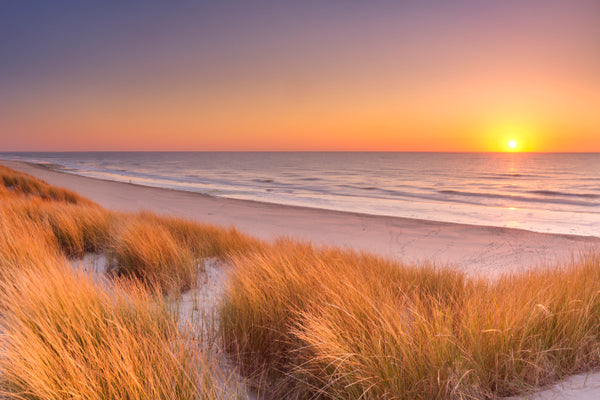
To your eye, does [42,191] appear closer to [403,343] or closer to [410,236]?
[410,236]

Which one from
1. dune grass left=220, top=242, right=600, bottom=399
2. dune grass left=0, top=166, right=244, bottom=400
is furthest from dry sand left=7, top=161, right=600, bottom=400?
dune grass left=0, top=166, right=244, bottom=400

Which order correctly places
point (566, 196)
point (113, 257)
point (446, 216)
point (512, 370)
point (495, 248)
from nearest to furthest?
point (512, 370) < point (113, 257) < point (495, 248) < point (446, 216) < point (566, 196)

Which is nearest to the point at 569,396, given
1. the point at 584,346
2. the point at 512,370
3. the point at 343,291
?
the point at 512,370

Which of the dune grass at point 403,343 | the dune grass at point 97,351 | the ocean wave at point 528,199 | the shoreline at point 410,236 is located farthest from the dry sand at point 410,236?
the ocean wave at point 528,199

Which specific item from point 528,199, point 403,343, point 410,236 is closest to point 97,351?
point 403,343

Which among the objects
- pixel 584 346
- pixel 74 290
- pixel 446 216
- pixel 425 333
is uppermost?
pixel 74 290

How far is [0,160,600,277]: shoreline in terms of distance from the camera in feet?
26.8

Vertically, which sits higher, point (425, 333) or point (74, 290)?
point (74, 290)

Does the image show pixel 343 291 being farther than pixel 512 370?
Yes

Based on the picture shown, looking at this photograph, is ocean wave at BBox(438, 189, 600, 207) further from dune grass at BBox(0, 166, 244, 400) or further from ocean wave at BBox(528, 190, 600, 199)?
dune grass at BBox(0, 166, 244, 400)

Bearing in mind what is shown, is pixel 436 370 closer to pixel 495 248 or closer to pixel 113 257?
pixel 113 257

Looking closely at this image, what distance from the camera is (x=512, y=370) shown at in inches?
82.9

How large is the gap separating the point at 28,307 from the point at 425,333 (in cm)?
287

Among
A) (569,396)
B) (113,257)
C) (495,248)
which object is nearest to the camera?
(569,396)
